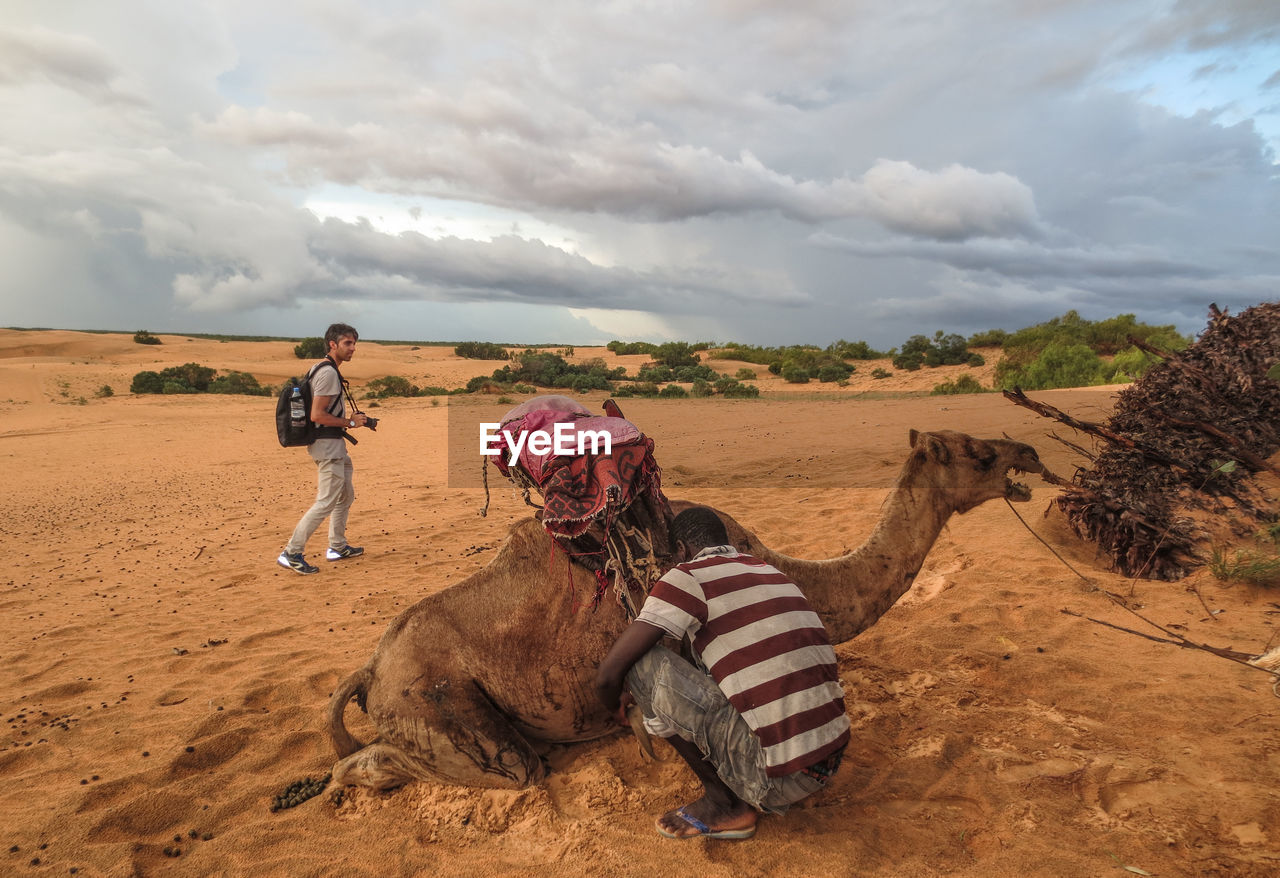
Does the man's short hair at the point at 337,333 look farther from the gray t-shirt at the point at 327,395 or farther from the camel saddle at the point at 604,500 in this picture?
the camel saddle at the point at 604,500

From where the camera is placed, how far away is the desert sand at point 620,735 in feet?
10.3

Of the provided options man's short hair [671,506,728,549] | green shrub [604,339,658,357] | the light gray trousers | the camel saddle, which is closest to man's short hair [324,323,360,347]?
the light gray trousers

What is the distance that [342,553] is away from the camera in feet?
26.6

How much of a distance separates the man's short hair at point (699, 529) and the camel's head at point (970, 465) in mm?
1784

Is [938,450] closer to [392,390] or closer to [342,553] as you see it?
[342,553]

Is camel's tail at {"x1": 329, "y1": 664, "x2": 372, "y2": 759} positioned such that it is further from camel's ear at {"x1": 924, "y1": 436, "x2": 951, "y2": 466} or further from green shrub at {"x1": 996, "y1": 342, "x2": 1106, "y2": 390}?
green shrub at {"x1": 996, "y1": 342, "x2": 1106, "y2": 390}

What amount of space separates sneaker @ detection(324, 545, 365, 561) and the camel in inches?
177

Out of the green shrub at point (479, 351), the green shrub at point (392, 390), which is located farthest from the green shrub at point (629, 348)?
the green shrub at point (392, 390)

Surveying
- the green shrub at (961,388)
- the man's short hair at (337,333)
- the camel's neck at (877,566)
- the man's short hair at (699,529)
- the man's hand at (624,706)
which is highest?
the man's short hair at (337,333)

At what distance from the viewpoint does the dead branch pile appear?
5395 mm

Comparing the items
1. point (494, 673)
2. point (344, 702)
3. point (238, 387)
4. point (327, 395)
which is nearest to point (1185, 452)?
point (494, 673)

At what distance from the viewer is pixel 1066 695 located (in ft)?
14.0

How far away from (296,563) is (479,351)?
4682 centimetres

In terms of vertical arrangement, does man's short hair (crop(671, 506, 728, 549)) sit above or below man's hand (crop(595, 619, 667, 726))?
above
